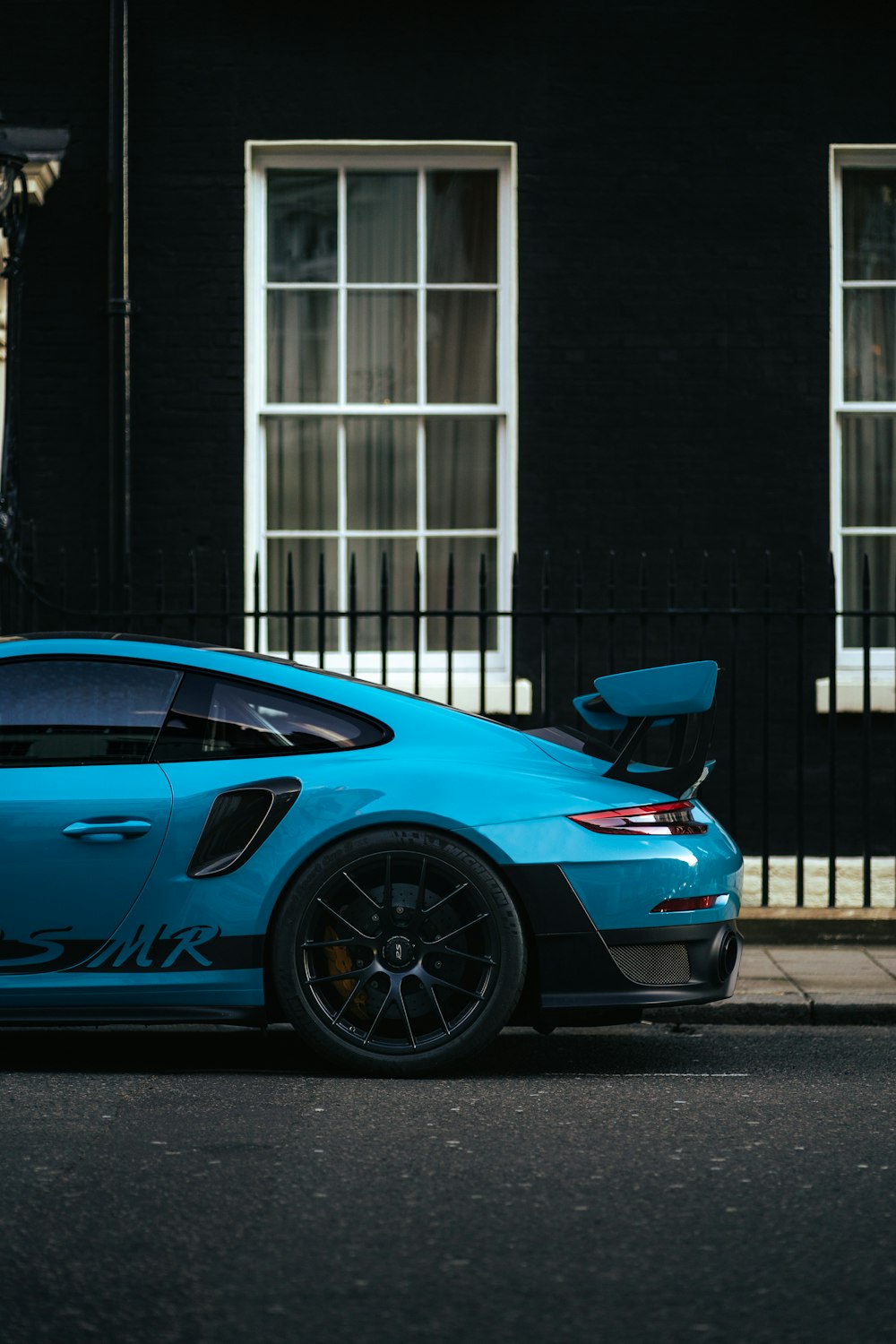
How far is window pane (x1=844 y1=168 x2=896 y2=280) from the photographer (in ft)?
35.6

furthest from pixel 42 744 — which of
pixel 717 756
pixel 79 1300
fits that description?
pixel 717 756

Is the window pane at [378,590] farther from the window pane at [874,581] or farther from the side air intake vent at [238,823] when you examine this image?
the side air intake vent at [238,823]

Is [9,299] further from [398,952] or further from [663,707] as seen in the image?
[398,952]

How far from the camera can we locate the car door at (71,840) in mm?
5445

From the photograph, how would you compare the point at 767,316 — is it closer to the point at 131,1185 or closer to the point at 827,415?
the point at 827,415

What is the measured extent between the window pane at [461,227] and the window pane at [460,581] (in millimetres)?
1577

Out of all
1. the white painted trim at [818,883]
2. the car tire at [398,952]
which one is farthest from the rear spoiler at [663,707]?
the white painted trim at [818,883]

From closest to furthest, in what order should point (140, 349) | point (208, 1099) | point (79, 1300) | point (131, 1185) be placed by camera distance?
point (79, 1300)
point (131, 1185)
point (208, 1099)
point (140, 349)

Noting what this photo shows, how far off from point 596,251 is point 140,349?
9.02 feet

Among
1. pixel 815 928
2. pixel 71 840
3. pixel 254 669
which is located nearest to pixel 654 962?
pixel 254 669

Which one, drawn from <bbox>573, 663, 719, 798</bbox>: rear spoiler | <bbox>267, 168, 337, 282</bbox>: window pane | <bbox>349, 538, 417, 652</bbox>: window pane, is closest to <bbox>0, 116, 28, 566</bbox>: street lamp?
<bbox>267, 168, 337, 282</bbox>: window pane

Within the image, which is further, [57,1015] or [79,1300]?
[57,1015]

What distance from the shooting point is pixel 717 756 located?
10.7 meters

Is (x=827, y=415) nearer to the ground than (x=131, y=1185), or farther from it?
farther from it
